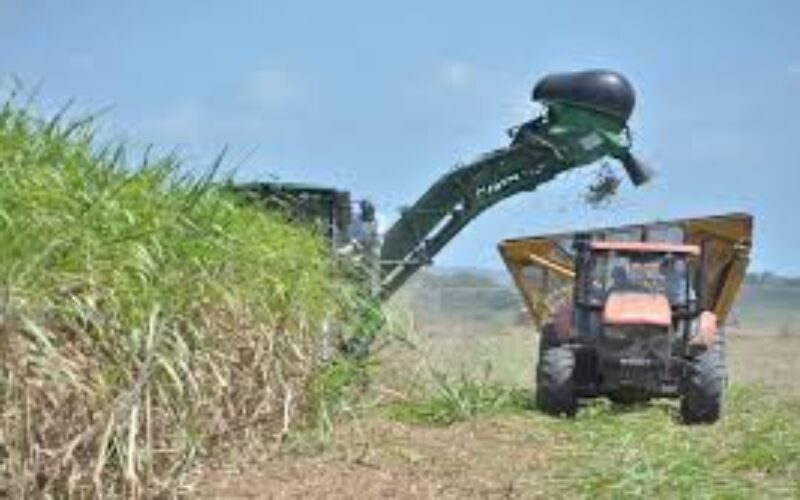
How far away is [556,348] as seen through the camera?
497 inches

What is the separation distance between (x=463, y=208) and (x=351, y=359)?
A: 278 inches

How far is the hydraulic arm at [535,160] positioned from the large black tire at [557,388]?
6.51 ft

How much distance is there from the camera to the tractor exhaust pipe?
14875 millimetres

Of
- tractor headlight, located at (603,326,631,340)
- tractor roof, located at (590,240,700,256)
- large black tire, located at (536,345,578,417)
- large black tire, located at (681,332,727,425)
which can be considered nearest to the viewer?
large black tire, located at (681,332,727,425)

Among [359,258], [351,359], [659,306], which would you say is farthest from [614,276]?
[351,359]

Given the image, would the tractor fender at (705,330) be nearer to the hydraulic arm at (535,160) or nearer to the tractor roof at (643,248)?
the tractor roof at (643,248)

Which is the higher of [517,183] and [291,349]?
[517,183]

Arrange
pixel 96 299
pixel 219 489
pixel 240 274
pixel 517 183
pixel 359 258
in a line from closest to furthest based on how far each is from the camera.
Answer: pixel 96 299, pixel 219 489, pixel 240 274, pixel 359 258, pixel 517 183

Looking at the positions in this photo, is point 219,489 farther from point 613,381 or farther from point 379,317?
point 613,381

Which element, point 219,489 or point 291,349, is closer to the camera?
point 219,489

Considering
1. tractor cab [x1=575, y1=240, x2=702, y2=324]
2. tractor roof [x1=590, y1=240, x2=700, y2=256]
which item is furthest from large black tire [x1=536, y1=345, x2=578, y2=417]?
tractor roof [x1=590, y1=240, x2=700, y2=256]

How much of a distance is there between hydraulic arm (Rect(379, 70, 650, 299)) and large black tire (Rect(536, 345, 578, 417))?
198 cm

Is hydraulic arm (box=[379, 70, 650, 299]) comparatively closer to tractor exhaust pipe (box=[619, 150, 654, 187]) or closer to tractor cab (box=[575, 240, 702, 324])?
tractor exhaust pipe (box=[619, 150, 654, 187])

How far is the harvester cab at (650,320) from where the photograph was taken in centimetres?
1212
